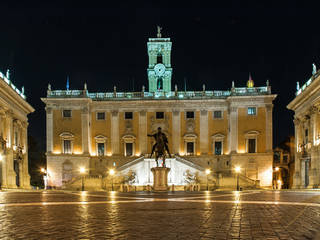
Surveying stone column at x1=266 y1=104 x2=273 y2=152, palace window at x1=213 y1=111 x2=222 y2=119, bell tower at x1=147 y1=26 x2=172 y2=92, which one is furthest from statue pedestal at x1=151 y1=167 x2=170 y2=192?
bell tower at x1=147 y1=26 x2=172 y2=92

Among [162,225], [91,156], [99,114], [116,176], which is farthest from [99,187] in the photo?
[162,225]

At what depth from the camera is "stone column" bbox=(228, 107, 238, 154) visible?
2264 inches

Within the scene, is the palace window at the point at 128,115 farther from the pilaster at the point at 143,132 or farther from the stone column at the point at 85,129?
the stone column at the point at 85,129

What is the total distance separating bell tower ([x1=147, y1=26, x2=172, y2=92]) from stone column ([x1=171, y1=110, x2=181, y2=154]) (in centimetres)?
534

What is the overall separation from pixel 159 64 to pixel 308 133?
26.4 metres

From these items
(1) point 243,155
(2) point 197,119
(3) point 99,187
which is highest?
(2) point 197,119

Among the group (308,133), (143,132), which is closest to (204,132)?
(143,132)

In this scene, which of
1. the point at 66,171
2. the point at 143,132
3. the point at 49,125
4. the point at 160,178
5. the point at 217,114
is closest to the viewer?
the point at 160,178

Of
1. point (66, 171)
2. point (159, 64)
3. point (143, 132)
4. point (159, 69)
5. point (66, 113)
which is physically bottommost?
point (66, 171)

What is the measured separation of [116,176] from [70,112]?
44.4 ft

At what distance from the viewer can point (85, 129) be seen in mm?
58438

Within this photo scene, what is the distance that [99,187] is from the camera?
164 ft

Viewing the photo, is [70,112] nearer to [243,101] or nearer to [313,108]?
[243,101]

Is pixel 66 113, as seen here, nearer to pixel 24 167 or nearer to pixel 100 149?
pixel 100 149
